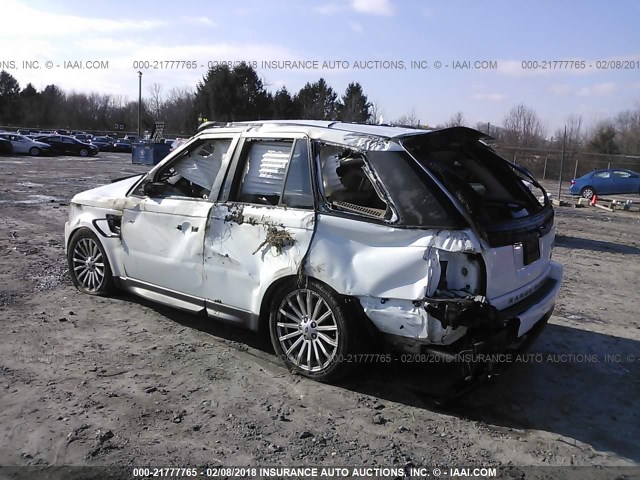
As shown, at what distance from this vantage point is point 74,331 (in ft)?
16.3

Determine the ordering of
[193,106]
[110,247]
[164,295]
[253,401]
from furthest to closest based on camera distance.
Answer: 1. [193,106]
2. [110,247]
3. [164,295]
4. [253,401]

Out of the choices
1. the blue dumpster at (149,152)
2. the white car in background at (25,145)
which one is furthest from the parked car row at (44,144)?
the blue dumpster at (149,152)

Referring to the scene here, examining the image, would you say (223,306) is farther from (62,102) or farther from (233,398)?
(62,102)

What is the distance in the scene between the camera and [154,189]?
514 cm

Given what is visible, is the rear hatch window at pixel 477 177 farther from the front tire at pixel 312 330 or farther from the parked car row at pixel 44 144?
the parked car row at pixel 44 144

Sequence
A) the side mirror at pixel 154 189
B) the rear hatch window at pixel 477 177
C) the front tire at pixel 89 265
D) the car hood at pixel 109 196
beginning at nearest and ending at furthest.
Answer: the rear hatch window at pixel 477 177, the side mirror at pixel 154 189, the car hood at pixel 109 196, the front tire at pixel 89 265

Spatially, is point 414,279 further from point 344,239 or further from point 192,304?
point 192,304

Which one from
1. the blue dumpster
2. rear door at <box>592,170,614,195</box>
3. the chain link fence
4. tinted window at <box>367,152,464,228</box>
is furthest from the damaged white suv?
the chain link fence

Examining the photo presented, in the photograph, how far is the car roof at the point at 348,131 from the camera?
3.97 m

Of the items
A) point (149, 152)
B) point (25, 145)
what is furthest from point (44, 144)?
point (149, 152)

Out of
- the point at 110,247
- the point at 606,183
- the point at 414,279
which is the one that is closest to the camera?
the point at 414,279

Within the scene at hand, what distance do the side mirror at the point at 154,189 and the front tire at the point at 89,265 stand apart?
2.91 ft

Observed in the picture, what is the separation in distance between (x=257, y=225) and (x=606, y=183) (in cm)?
2403

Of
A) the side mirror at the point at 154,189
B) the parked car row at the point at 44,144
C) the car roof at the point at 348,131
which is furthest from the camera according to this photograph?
the parked car row at the point at 44,144
